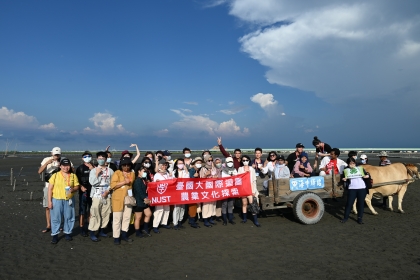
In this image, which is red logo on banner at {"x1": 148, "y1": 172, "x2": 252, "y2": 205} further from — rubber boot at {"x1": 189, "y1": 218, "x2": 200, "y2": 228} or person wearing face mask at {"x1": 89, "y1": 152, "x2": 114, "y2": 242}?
person wearing face mask at {"x1": 89, "y1": 152, "x2": 114, "y2": 242}

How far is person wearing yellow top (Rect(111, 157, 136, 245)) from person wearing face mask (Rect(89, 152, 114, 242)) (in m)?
0.26

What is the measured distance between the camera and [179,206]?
8320 millimetres

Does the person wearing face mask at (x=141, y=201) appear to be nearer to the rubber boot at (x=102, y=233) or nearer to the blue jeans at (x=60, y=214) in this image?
the rubber boot at (x=102, y=233)

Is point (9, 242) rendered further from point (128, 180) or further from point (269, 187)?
point (269, 187)

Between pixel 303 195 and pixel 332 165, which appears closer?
pixel 303 195

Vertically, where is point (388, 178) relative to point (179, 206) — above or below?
above

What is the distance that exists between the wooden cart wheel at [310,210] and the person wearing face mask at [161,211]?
3.54m

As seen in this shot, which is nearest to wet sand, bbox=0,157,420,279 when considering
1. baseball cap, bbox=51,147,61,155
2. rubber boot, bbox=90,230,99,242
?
rubber boot, bbox=90,230,99,242

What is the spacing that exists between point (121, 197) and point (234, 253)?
2.76 meters

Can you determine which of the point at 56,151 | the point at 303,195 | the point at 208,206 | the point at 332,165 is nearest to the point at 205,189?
the point at 208,206

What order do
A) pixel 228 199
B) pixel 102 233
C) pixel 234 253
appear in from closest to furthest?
pixel 234 253, pixel 102 233, pixel 228 199

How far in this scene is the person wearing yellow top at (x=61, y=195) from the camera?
21.8 ft

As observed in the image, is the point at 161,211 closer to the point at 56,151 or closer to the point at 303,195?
the point at 56,151

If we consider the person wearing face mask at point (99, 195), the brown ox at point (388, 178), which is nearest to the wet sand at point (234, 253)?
the person wearing face mask at point (99, 195)
